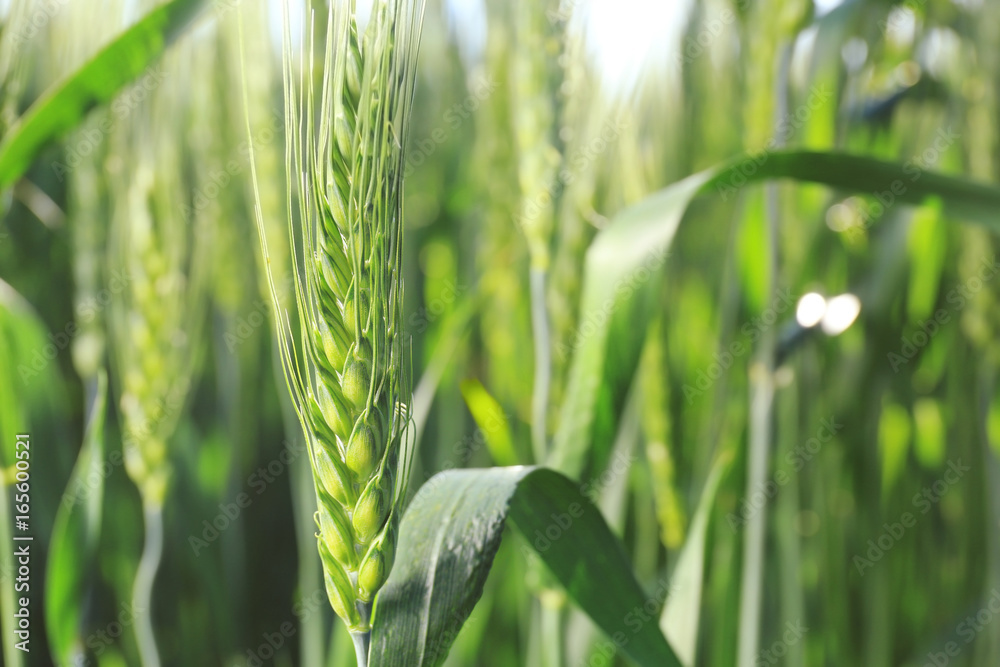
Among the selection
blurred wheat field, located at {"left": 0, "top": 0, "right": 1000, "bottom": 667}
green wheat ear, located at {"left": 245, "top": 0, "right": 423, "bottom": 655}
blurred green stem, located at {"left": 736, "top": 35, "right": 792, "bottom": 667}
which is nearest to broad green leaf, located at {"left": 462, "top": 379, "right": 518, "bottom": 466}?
blurred wheat field, located at {"left": 0, "top": 0, "right": 1000, "bottom": 667}

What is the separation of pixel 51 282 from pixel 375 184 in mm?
842

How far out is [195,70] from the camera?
665mm

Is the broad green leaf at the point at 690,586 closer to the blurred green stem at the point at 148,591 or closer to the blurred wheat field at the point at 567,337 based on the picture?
the blurred wheat field at the point at 567,337

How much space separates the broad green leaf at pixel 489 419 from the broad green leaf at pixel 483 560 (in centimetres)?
27

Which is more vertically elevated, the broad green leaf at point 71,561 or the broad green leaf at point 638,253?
the broad green leaf at point 638,253

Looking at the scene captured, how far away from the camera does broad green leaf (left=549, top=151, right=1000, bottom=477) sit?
0.40 metres

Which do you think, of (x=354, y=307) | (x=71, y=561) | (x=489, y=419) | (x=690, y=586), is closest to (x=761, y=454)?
(x=690, y=586)

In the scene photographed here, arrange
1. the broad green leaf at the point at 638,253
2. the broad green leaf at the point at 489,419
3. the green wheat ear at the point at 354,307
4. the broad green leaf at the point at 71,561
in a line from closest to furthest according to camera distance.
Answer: the green wheat ear at the point at 354,307
the broad green leaf at the point at 638,253
the broad green leaf at the point at 71,561
the broad green leaf at the point at 489,419

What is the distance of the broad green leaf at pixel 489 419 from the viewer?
0.61 metres

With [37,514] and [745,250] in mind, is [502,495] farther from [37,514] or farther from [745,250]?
[37,514]

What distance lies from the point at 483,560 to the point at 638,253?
0.22 m

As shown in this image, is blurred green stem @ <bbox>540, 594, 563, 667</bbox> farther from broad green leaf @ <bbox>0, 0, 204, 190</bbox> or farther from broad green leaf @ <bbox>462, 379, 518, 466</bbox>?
broad green leaf @ <bbox>0, 0, 204, 190</bbox>

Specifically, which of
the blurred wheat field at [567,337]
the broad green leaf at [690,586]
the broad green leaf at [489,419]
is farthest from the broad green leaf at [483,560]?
the broad green leaf at [489,419]

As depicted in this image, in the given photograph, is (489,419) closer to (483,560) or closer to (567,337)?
(567,337)
